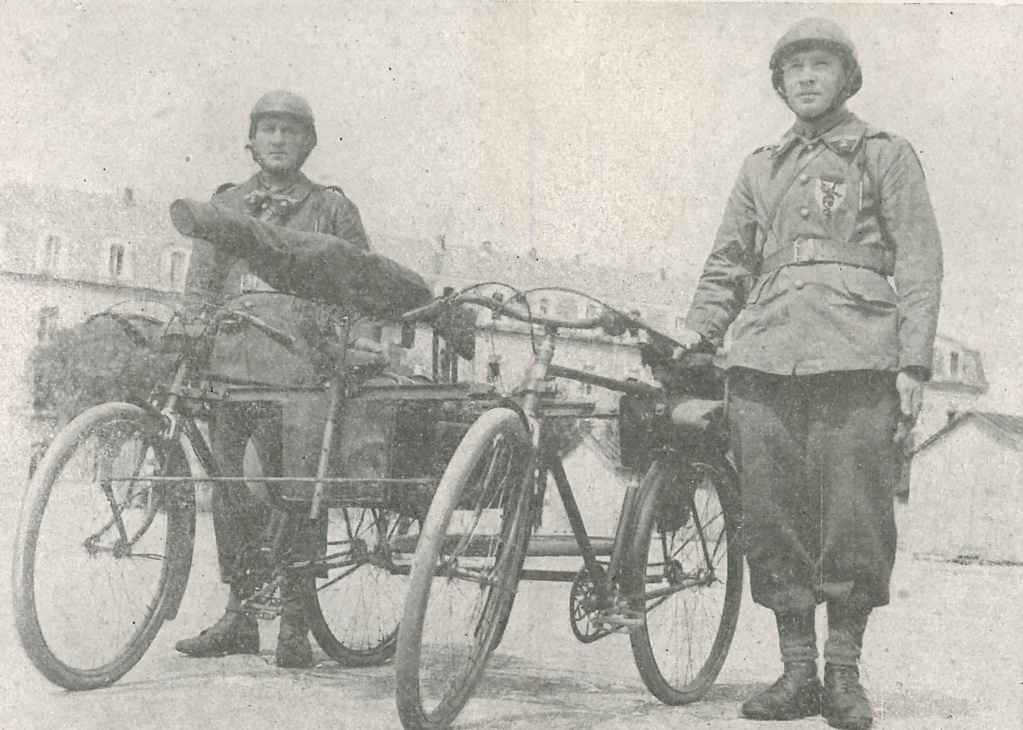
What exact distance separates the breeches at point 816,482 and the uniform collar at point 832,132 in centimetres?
83

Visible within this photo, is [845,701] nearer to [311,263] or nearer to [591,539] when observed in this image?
[591,539]

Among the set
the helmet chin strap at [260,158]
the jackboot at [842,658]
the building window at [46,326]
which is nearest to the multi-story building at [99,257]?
the building window at [46,326]

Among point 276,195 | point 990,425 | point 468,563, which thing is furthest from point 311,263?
point 990,425

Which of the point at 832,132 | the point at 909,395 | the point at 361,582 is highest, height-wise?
the point at 832,132

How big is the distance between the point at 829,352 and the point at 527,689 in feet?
5.58

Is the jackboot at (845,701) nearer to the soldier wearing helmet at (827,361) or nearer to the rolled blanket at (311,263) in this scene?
the soldier wearing helmet at (827,361)

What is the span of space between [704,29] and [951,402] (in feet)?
197

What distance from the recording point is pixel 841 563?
3.80 metres

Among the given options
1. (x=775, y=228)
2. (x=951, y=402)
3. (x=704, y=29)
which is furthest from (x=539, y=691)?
(x=951, y=402)

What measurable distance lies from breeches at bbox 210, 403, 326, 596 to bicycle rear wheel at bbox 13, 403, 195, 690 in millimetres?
228

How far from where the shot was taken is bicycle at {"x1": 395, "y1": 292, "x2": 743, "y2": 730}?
10.4 ft

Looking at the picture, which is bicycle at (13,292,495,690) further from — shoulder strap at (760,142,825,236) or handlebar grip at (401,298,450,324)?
shoulder strap at (760,142,825,236)

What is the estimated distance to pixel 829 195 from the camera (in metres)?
3.97

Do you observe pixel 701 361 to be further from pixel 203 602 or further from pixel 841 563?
pixel 203 602
